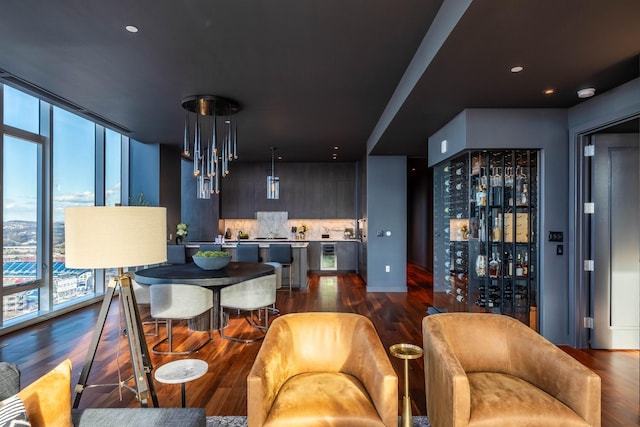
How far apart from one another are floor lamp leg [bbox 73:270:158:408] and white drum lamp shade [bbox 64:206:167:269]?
29 cm

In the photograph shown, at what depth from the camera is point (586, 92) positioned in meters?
3.26

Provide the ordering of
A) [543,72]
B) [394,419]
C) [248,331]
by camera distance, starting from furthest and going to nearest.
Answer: [248,331], [543,72], [394,419]

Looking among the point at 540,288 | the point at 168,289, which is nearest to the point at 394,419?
the point at 168,289

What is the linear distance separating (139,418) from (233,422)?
3.50 ft

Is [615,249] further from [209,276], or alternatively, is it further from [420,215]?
[420,215]

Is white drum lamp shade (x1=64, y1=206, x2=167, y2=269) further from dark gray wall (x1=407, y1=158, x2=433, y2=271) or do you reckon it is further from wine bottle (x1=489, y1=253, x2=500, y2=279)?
dark gray wall (x1=407, y1=158, x2=433, y2=271)

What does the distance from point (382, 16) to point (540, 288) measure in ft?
10.7

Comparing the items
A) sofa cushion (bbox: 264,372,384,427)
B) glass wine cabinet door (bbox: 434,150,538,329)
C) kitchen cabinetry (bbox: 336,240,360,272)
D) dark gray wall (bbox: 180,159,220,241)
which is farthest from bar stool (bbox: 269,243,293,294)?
sofa cushion (bbox: 264,372,384,427)

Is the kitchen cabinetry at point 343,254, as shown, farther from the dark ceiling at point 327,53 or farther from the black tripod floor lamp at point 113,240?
the black tripod floor lamp at point 113,240

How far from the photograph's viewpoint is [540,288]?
3.89 meters

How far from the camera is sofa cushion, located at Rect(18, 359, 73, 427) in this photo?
4.11 feet

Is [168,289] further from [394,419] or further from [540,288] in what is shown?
[540,288]

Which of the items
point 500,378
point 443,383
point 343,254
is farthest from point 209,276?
point 343,254

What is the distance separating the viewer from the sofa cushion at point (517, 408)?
68.6 inches
